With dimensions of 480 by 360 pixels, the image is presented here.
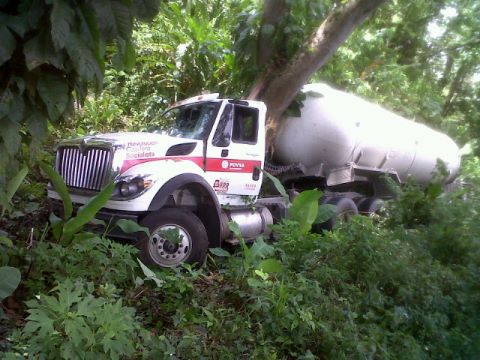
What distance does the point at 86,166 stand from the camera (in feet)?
20.8

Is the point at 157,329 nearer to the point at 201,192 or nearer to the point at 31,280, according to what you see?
the point at 31,280

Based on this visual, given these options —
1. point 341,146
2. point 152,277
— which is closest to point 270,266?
point 152,277

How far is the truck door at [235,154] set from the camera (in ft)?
23.4

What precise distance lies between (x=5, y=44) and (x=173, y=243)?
353 cm

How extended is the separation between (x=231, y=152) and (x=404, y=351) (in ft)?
13.9

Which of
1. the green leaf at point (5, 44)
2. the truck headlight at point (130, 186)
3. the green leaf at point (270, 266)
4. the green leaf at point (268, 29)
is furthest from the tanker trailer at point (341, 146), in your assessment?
the green leaf at point (5, 44)

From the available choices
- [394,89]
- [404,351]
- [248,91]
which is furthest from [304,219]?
[394,89]

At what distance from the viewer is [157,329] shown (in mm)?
3836

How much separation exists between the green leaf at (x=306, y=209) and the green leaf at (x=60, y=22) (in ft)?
11.7

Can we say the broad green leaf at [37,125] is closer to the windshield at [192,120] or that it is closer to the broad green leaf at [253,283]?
the broad green leaf at [253,283]

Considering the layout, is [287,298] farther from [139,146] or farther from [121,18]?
[139,146]

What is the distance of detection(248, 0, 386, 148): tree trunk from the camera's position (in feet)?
29.6

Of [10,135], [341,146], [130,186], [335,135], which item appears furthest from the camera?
[341,146]

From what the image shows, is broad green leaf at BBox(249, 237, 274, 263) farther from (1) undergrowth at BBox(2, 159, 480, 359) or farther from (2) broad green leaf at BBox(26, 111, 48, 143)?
(2) broad green leaf at BBox(26, 111, 48, 143)
